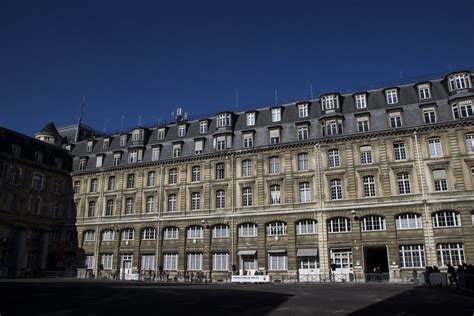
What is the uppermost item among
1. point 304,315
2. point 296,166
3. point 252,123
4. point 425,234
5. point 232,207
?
point 252,123

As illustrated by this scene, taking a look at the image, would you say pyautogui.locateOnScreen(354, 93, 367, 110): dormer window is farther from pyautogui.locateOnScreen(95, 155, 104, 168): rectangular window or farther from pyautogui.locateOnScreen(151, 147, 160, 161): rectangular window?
pyautogui.locateOnScreen(95, 155, 104, 168): rectangular window

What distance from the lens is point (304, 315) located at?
14.4 meters

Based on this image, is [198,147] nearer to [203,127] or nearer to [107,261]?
[203,127]

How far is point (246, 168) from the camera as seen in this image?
47.2 metres

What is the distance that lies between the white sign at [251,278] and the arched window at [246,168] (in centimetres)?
1170

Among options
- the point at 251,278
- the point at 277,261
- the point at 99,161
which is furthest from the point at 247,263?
the point at 99,161

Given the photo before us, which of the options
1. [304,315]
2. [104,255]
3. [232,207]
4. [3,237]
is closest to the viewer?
[304,315]

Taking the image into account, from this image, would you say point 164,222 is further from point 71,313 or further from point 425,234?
point 71,313

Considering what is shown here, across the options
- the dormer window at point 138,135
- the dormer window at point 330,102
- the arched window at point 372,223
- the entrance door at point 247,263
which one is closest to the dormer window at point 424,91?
the dormer window at point 330,102

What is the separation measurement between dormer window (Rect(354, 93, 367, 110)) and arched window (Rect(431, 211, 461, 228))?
13829 millimetres

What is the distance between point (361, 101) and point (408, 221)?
14160 mm

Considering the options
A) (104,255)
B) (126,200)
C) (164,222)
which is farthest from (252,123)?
(104,255)

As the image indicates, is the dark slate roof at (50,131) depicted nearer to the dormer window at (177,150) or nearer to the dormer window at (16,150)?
the dormer window at (16,150)

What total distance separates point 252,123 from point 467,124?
23.2 metres
